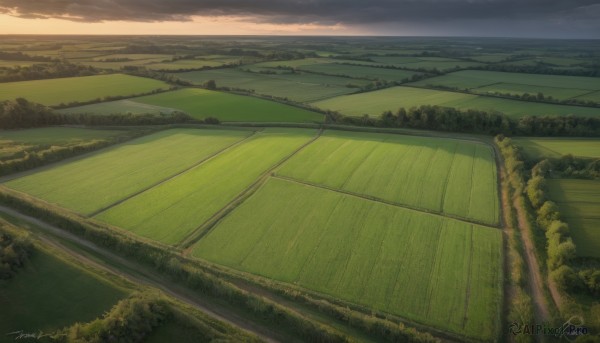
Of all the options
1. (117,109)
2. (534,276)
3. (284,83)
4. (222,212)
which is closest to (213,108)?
(117,109)

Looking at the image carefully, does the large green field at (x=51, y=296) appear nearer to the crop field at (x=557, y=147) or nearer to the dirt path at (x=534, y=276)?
the dirt path at (x=534, y=276)

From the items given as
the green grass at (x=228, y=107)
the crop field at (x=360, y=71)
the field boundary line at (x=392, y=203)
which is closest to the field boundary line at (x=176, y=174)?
the green grass at (x=228, y=107)

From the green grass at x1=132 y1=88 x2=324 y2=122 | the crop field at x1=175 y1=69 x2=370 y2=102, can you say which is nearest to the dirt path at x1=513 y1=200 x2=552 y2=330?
the green grass at x1=132 y1=88 x2=324 y2=122

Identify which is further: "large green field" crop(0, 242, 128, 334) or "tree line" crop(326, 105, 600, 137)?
"tree line" crop(326, 105, 600, 137)

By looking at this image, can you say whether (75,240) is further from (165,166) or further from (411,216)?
(411,216)

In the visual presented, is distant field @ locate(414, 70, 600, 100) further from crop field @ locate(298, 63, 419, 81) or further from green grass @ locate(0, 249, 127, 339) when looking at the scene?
green grass @ locate(0, 249, 127, 339)

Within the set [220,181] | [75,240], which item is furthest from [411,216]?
[75,240]
